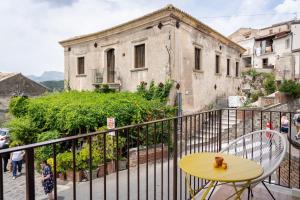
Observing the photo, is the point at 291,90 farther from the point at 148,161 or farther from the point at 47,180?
the point at 47,180

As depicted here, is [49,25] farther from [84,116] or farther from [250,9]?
[250,9]

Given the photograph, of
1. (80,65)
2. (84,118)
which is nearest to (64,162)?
(84,118)

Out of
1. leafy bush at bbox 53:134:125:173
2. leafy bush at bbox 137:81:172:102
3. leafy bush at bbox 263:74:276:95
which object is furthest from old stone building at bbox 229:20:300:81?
leafy bush at bbox 53:134:125:173

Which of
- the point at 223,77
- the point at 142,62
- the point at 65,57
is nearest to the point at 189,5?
the point at 142,62

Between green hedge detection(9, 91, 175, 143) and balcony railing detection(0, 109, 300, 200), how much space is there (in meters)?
1.03

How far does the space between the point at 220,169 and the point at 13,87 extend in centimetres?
2573

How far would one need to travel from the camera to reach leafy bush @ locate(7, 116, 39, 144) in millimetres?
11672

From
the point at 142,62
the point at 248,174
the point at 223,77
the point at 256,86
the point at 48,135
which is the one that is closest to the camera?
the point at 248,174

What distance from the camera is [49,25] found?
557 inches

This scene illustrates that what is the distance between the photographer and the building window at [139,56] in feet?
43.3

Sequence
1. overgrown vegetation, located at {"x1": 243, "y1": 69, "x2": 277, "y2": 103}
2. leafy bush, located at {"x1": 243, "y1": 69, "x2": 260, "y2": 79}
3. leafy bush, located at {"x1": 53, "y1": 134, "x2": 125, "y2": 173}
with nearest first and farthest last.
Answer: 1. leafy bush, located at {"x1": 53, "y1": 134, "x2": 125, "y2": 173}
2. overgrown vegetation, located at {"x1": 243, "y1": 69, "x2": 277, "y2": 103}
3. leafy bush, located at {"x1": 243, "y1": 69, "x2": 260, "y2": 79}

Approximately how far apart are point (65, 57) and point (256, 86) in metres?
18.4

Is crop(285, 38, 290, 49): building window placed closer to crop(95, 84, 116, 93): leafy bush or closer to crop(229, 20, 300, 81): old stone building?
crop(229, 20, 300, 81): old stone building

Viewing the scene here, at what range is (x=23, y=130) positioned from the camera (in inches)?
463
